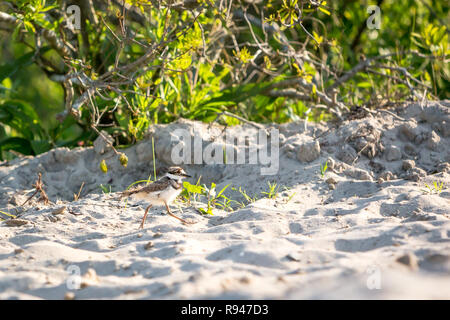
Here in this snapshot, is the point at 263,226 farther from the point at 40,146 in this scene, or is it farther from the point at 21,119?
the point at 21,119

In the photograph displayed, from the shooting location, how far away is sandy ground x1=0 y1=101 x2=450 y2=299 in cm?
281

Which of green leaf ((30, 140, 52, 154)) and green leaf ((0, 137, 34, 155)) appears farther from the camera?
green leaf ((0, 137, 34, 155))

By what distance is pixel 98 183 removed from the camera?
17.7ft

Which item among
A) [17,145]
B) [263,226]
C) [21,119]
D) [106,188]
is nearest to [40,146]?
[17,145]

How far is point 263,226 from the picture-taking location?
376 cm

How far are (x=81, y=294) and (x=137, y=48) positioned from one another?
4.02 m

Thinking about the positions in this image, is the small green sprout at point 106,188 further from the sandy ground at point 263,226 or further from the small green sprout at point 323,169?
the small green sprout at point 323,169

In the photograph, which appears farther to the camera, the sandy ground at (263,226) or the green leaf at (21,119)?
the green leaf at (21,119)

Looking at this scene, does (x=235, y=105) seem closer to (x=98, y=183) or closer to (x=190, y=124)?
(x=190, y=124)

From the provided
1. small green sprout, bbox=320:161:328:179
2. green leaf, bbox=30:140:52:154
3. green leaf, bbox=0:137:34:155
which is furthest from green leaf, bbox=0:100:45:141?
small green sprout, bbox=320:161:328:179

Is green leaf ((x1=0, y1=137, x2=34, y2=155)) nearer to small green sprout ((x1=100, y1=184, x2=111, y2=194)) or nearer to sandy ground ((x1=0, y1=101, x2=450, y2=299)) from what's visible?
sandy ground ((x1=0, y1=101, x2=450, y2=299))

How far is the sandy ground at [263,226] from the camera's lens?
2.81m

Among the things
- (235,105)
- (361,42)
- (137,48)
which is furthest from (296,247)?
(361,42)

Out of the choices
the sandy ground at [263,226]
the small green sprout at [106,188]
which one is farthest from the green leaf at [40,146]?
the small green sprout at [106,188]
